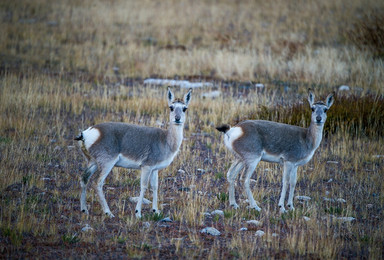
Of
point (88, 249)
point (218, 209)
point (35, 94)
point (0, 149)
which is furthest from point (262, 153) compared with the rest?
point (35, 94)

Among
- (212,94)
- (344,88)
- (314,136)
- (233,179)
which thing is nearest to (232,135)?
(233,179)

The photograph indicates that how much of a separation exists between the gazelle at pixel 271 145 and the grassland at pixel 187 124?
1.94 ft

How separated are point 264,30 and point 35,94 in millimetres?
20037

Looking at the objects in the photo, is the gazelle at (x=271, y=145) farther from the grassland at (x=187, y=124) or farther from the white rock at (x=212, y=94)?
the white rock at (x=212, y=94)

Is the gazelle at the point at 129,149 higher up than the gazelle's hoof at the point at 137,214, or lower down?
higher up

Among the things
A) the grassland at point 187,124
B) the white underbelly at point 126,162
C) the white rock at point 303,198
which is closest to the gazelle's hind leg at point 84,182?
the grassland at point 187,124

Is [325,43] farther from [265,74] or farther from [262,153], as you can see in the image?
[262,153]

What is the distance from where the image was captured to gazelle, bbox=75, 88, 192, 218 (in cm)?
880

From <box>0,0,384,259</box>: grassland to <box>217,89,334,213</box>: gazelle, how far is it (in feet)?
1.94

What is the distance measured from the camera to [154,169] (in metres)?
9.28

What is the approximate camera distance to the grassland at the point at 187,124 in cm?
791

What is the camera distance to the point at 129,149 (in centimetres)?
902

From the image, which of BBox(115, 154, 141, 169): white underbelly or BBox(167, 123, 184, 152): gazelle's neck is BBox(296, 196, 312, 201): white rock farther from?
BBox(115, 154, 141, 169): white underbelly

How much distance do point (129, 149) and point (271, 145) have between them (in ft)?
9.08
